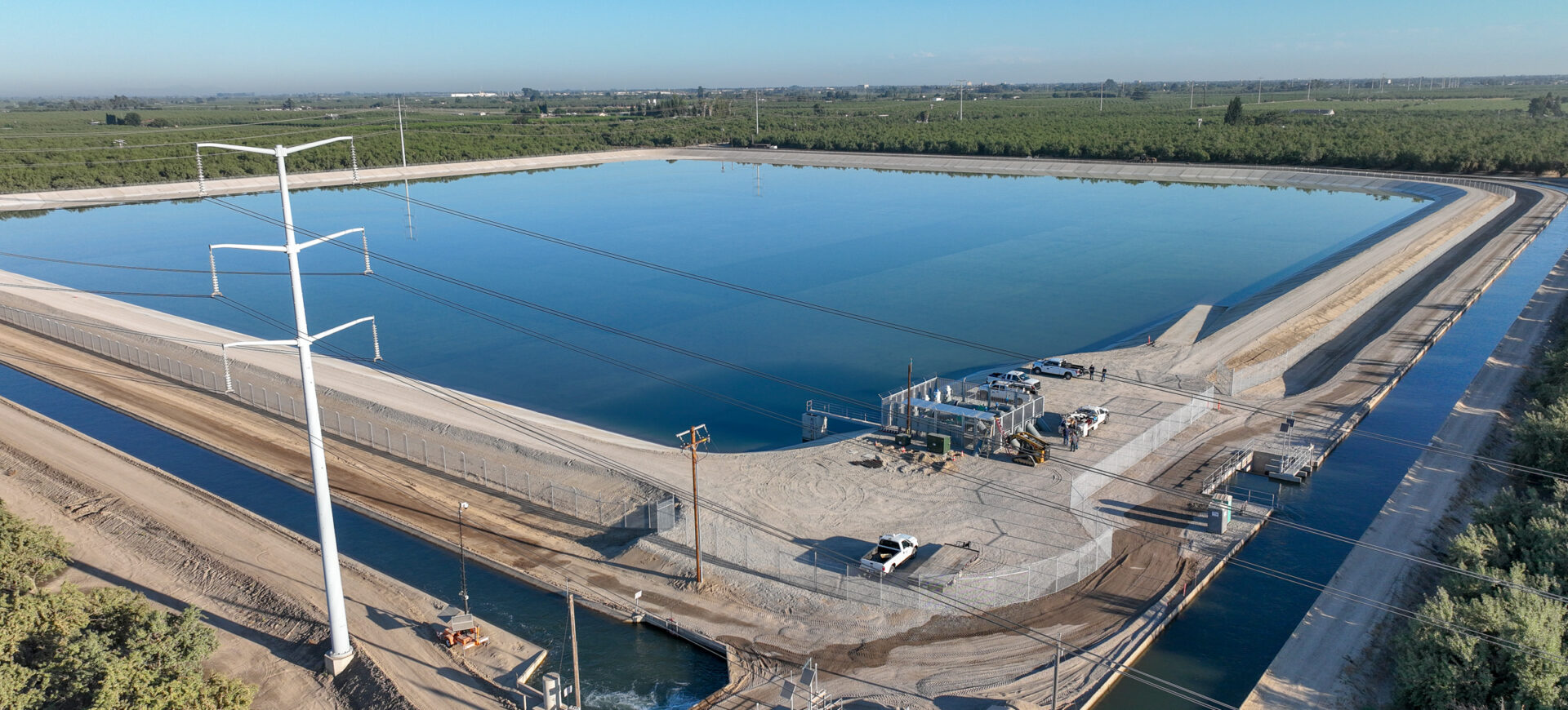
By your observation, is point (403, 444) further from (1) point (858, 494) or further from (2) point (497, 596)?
(1) point (858, 494)

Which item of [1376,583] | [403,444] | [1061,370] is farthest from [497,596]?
[1061,370]

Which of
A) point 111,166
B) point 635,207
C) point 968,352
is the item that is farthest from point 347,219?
point 968,352

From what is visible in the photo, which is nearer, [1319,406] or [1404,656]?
[1404,656]

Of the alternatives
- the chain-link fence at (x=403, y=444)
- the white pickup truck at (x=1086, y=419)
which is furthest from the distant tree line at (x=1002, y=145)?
the white pickup truck at (x=1086, y=419)

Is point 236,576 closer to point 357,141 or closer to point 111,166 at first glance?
point 111,166

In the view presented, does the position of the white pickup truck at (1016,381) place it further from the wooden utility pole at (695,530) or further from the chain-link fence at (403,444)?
the chain-link fence at (403,444)

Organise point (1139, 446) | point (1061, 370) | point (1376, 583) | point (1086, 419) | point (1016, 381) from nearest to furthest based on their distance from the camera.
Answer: point (1376, 583) < point (1139, 446) < point (1086, 419) < point (1016, 381) < point (1061, 370)
